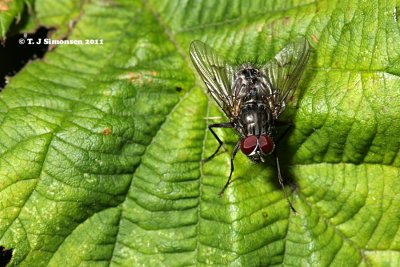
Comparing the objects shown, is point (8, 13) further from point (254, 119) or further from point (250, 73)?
point (254, 119)

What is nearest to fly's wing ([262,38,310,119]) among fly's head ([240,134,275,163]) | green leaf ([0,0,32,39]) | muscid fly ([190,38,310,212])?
muscid fly ([190,38,310,212])

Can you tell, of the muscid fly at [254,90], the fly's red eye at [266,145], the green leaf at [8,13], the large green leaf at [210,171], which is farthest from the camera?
the green leaf at [8,13]

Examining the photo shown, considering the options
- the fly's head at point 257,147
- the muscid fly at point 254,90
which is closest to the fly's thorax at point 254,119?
the muscid fly at point 254,90

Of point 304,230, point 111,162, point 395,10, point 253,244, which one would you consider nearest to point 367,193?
point 304,230

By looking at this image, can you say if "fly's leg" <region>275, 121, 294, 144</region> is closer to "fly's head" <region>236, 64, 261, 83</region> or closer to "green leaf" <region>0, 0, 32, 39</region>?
"fly's head" <region>236, 64, 261, 83</region>

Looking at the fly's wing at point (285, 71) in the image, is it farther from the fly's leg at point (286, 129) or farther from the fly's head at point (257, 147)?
the fly's head at point (257, 147)

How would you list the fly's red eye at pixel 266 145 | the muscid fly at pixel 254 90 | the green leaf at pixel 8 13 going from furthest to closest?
1. the green leaf at pixel 8 13
2. the muscid fly at pixel 254 90
3. the fly's red eye at pixel 266 145

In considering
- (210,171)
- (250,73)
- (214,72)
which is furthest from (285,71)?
(210,171)

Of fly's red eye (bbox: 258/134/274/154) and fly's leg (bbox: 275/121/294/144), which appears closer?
fly's red eye (bbox: 258/134/274/154)
